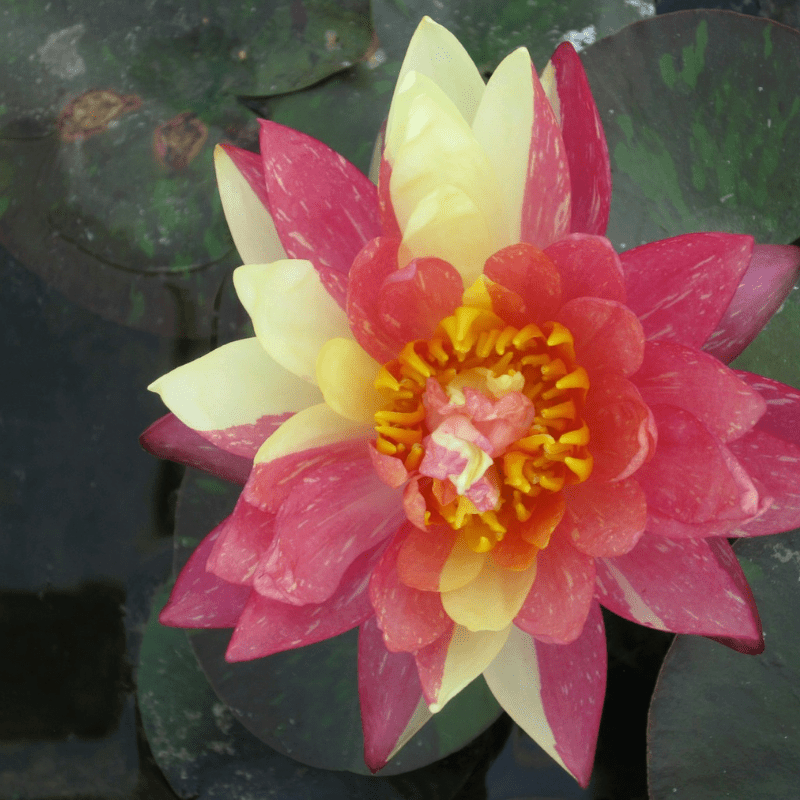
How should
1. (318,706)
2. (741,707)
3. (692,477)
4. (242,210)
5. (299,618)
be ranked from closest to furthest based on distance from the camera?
(692,477), (299,618), (242,210), (741,707), (318,706)

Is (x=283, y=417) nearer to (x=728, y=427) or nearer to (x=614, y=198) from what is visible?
(x=728, y=427)

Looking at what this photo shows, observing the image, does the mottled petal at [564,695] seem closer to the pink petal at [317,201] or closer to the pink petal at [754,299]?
the pink petal at [754,299]

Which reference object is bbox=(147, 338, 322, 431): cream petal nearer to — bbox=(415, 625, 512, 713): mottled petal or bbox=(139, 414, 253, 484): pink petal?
bbox=(139, 414, 253, 484): pink petal

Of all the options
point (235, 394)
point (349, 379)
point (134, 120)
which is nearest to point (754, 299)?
point (349, 379)

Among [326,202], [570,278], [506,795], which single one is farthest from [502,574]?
[506,795]

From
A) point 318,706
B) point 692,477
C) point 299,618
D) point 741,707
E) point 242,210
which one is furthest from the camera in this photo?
point 318,706

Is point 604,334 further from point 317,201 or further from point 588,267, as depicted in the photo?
point 317,201

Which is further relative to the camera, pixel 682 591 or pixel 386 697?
pixel 386 697
